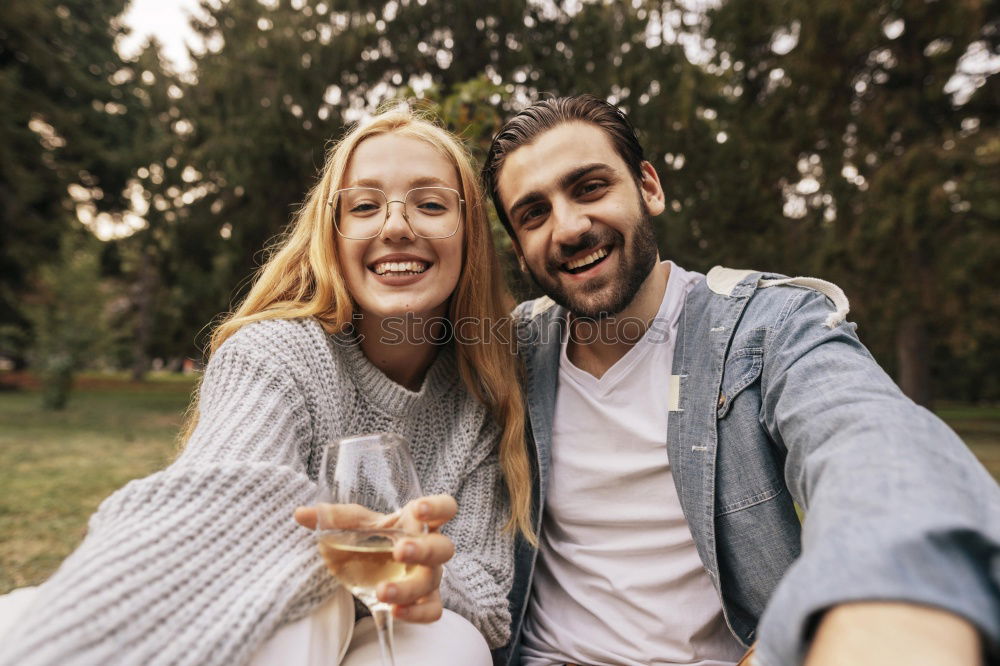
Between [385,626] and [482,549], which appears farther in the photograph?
[482,549]

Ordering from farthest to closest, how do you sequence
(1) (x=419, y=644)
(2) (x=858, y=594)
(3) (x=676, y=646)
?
(3) (x=676, y=646) < (1) (x=419, y=644) < (2) (x=858, y=594)

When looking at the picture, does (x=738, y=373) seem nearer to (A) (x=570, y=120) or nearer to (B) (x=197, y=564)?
(A) (x=570, y=120)

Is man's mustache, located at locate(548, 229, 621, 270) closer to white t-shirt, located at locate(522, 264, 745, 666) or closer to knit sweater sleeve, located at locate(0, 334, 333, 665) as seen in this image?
white t-shirt, located at locate(522, 264, 745, 666)

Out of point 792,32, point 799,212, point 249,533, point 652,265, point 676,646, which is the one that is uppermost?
point 792,32

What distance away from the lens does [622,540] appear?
7.43ft

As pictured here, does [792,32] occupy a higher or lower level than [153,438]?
higher

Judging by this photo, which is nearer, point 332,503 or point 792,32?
point 332,503

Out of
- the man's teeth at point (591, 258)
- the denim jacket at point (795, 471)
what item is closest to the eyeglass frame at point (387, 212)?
the man's teeth at point (591, 258)

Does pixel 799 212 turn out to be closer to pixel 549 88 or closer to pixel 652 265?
pixel 549 88

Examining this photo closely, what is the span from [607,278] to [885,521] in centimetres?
151

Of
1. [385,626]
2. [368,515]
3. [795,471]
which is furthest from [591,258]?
[385,626]

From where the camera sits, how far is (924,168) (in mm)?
10672

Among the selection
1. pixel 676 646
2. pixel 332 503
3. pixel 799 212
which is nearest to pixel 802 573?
pixel 332 503

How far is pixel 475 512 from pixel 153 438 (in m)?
12.8
